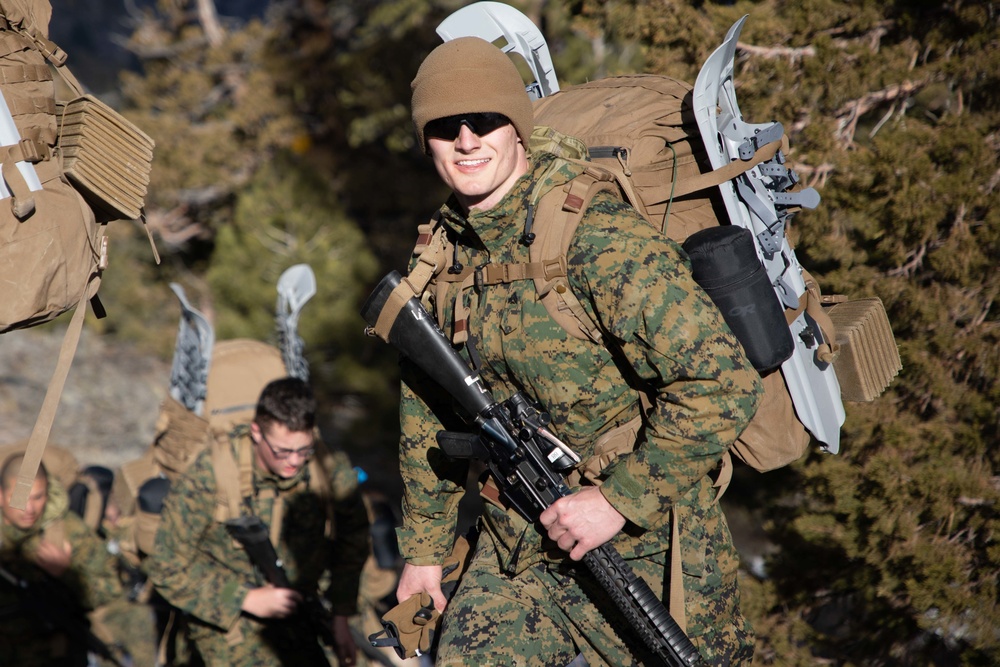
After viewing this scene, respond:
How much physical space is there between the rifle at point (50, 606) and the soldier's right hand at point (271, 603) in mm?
1687

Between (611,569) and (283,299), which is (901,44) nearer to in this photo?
(611,569)

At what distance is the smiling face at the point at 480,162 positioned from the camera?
2.69 m

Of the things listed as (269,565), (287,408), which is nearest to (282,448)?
(287,408)

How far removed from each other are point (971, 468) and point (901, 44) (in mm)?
1937

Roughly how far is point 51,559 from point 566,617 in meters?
3.92

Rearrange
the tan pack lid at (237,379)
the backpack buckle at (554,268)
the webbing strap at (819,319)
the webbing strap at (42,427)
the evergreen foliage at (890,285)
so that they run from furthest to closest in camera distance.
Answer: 1. the tan pack lid at (237,379)
2. the evergreen foliage at (890,285)
3. the webbing strap at (819,319)
4. the backpack buckle at (554,268)
5. the webbing strap at (42,427)

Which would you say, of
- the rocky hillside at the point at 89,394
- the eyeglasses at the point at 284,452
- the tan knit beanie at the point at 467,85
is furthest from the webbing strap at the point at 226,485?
the rocky hillside at the point at 89,394

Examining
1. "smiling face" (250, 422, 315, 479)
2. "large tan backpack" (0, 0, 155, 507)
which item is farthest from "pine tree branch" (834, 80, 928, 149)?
"large tan backpack" (0, 0, 155, 507)

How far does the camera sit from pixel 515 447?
2762 mm

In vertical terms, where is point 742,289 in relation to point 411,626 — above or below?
above

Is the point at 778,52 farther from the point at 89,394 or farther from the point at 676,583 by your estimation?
Result: the point at 89,394

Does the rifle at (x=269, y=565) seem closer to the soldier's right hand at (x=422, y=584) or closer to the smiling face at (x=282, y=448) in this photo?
the smiling face at (x=282, y=448)

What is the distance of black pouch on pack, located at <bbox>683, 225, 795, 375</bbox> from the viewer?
2695mm

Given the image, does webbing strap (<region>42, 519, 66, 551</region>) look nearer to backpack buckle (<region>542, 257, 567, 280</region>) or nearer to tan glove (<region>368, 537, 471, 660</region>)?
tan glove (<region>368, 537, 471, 660</region>)
